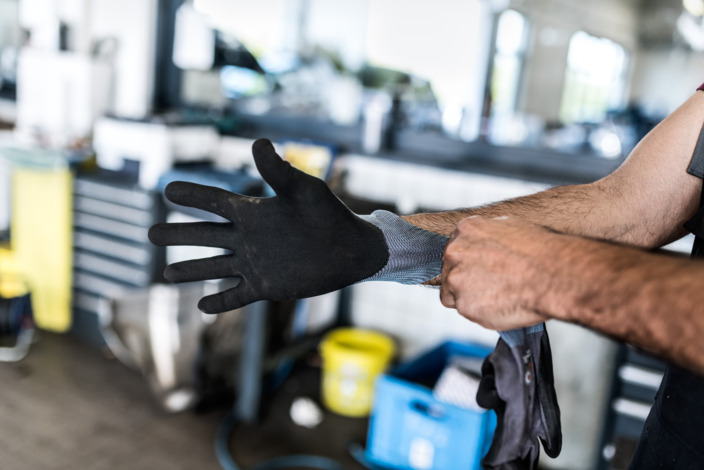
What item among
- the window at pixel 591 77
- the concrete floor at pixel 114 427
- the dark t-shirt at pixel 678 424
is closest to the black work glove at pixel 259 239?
the dark t-shirt at pixel 678 424

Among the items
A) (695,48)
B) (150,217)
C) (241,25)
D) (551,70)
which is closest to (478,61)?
(551,70)

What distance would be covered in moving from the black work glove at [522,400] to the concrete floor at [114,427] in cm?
163

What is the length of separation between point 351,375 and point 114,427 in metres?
1.06

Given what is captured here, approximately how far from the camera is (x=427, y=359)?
9.04 feet

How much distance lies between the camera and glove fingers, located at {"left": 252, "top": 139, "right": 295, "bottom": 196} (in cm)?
88

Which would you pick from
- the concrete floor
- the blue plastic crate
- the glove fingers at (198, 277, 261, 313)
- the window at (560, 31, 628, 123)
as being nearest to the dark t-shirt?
the glove fingers at (198, 277, 261, 313)

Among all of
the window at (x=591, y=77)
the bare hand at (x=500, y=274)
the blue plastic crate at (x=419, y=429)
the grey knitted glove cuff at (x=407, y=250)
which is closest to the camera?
the bare hand at (x=500, y=274)

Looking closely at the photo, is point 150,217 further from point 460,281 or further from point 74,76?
point 460,281

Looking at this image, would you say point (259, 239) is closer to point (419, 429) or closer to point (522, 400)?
point (522, 400)

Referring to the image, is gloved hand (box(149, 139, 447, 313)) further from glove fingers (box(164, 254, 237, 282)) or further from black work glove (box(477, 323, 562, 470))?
black work glove (box(477, 323, 562, 470))

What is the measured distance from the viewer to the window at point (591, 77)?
9.62 m

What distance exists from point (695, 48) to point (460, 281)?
10.5 meters

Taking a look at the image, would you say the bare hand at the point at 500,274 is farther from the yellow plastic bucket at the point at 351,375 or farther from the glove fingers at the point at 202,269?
the yellow plastic bucket at the point at 351,375

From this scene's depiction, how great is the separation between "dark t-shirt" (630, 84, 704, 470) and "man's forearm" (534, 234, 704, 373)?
241 millimetres
